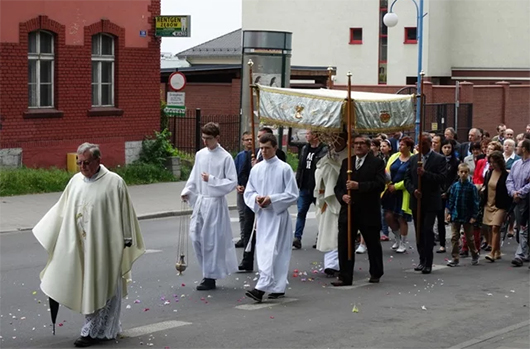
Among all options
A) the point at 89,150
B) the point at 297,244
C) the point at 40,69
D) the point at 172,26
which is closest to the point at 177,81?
the point at 172,26

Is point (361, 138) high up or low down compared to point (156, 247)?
up

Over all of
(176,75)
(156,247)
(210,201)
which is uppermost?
(176,75)

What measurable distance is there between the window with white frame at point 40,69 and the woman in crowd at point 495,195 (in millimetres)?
13122

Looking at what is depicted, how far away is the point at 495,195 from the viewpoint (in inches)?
585

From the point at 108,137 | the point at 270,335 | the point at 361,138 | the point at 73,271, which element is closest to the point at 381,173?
the point at 361,138

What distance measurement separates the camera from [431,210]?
13.9 meters

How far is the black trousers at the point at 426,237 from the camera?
13836mm

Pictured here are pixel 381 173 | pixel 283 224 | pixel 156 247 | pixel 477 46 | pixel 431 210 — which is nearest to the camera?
pixel 283 224

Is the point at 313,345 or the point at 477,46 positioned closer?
the point at 313,345

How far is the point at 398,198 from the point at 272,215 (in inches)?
176

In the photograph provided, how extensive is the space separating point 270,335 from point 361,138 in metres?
3.67

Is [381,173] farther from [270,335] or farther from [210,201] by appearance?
[270,335]

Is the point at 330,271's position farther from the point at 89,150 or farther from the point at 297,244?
the point at 89,150

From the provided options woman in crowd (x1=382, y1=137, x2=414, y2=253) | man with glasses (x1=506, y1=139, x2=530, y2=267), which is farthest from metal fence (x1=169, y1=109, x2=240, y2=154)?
man with glasses (x1=506, y1=139, x2=530, y2=267)
